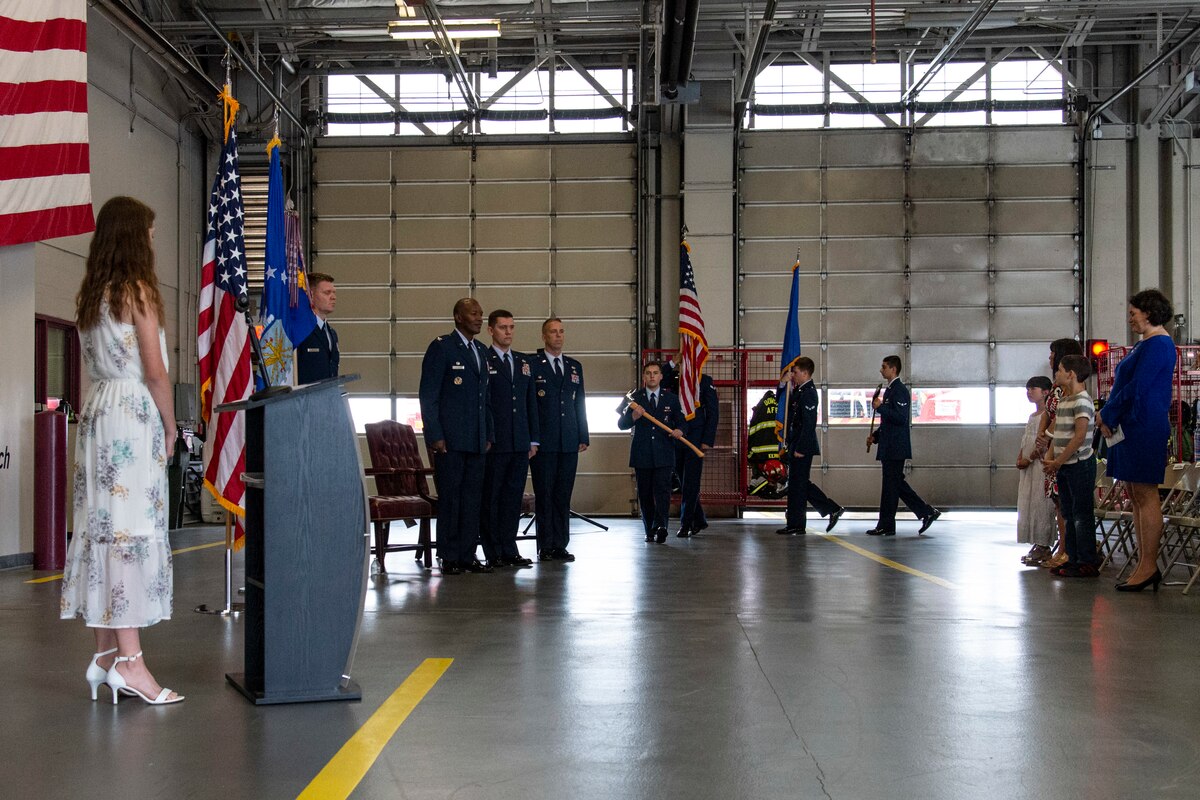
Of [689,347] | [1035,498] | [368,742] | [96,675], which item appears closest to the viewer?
[368,742]

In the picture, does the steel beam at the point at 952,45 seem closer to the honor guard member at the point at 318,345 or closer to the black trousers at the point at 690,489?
the black trousers at the point at 690,489

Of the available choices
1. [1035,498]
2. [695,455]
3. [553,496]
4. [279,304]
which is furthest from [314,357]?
[1035,498]

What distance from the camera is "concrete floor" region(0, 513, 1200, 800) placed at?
2877 millimetres

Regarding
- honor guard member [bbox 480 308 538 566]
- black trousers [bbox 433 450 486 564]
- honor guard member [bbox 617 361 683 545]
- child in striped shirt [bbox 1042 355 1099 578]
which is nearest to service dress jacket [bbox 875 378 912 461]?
honor guard member [bbox 617 361 683 545]

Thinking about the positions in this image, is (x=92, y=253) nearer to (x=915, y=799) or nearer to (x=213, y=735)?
(x=213, y=735)

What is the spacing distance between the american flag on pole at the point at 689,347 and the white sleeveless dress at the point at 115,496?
9274 millimetres

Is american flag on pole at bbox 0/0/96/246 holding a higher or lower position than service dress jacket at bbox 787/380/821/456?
higher

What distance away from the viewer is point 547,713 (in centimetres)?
358

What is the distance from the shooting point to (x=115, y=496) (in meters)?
3.73

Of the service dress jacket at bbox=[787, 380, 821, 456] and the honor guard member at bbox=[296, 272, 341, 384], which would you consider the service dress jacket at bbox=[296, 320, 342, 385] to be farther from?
the service dress jacket at bbox=[787, 380, 821, 456]

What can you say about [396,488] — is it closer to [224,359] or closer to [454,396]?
[454,396]

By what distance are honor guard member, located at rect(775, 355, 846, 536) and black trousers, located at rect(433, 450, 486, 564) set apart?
17.6 feet

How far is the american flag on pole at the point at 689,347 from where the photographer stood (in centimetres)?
1298

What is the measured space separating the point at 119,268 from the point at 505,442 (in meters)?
4.34
